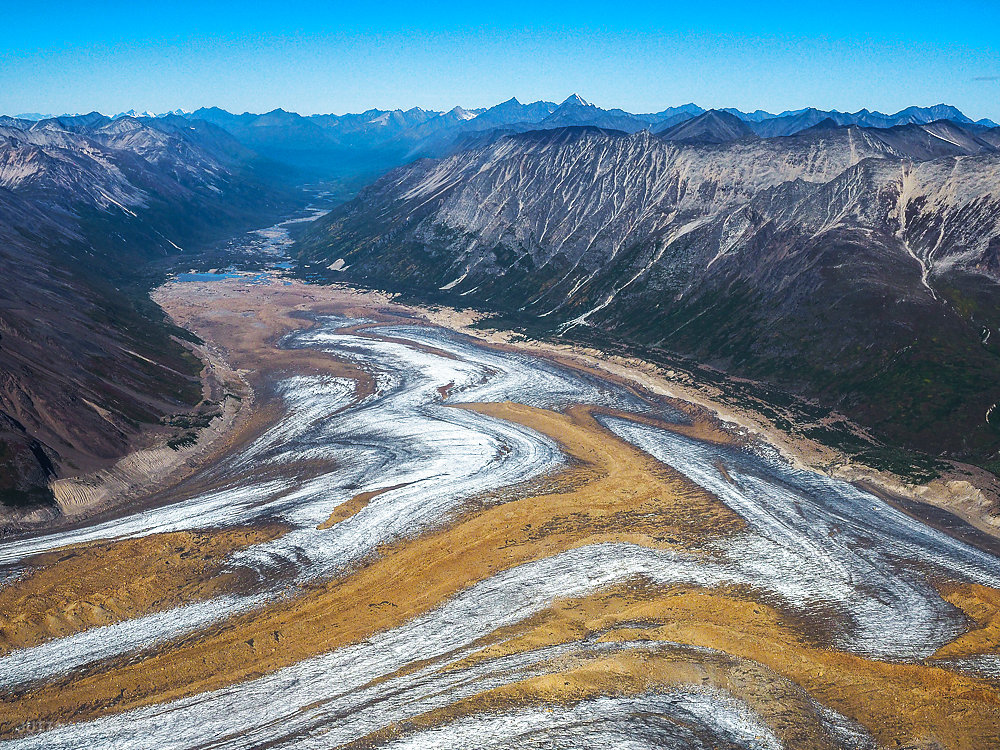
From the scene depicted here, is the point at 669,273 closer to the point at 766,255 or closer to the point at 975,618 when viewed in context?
the point at 766,255

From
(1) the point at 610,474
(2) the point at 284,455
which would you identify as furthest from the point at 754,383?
(2) the point at 284,455

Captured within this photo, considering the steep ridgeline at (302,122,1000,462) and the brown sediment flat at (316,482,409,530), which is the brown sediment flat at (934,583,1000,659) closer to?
the steep ridgeline at (302,122,1000,462)

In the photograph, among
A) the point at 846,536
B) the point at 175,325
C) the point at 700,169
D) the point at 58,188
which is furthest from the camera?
the point at 58,188

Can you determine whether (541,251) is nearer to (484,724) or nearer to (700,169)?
(700,169)

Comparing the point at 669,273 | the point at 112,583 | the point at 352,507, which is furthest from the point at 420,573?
the point at 669,273

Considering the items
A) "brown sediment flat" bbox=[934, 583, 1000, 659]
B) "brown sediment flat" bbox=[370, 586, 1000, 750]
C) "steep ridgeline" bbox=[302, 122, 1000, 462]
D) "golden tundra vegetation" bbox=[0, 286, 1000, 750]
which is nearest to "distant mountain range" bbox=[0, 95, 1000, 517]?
"steep ridgeline" bbox=[302, 122, 1000, 462]

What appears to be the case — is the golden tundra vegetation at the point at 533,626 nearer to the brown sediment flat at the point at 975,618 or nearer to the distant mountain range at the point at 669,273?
the brown sediment flat at the point at 975,618
